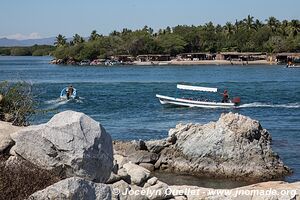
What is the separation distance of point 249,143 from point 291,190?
10.8 meters

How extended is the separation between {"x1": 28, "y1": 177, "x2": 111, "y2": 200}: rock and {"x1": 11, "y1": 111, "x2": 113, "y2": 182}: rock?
1.99 m

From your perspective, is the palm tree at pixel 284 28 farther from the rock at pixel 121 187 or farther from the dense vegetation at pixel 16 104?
the rock at pixel 121 187

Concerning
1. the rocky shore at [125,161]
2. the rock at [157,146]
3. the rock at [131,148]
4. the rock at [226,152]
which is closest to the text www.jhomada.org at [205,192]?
the rocky shore at [125,161]

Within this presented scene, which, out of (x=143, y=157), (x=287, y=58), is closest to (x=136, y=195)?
(x=143, y=157)

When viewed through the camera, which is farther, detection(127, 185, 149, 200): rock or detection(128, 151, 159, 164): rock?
detection(128, 151, 159, 164): rock

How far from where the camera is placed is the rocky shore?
870cm

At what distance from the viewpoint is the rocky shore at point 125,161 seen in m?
8.70

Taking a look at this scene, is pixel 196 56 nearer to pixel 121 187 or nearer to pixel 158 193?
pixel 158 193

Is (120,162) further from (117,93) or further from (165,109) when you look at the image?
(117,93)

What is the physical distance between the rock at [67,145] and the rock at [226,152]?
13812mm

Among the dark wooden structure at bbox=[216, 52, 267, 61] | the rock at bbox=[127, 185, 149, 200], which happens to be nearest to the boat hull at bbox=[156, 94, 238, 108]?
the rock at bbox=[127, 185, 149, 200]

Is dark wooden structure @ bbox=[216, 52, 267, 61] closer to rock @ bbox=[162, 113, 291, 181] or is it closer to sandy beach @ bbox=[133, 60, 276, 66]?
sandy beach @ bbox=[133, 60, 276, 66]

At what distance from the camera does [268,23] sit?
198750 millimetres

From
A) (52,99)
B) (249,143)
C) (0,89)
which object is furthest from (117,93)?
(0,89)
